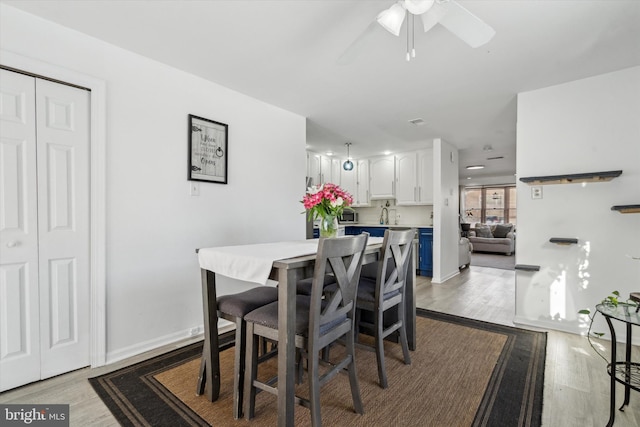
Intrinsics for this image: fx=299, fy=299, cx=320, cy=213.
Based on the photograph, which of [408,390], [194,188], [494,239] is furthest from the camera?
[494,239]

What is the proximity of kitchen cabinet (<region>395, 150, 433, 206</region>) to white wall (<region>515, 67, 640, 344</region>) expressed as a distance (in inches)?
92.9

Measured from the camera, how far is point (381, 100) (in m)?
3.20

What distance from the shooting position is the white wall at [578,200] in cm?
255

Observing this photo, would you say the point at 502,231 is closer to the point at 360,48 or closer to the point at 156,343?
the point at 360,48

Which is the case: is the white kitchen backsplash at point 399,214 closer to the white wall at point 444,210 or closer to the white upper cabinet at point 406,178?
the white upper cabinet at point 406,178

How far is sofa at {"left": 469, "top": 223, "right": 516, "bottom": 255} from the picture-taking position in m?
8.38

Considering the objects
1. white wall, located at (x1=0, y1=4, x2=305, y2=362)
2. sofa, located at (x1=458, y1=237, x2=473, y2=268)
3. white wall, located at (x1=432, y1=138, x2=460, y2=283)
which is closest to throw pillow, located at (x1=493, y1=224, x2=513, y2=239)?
sofa, located at (x1=458, y1=237, x2=473, y2=268)

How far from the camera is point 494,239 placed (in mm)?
8617

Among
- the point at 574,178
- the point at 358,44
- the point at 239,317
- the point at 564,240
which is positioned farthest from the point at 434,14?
the point at 564,240

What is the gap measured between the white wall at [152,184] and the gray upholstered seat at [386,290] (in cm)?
153

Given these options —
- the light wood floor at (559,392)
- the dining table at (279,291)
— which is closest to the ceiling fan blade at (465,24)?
the dining table at (279,291)

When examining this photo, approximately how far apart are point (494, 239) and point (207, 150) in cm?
855

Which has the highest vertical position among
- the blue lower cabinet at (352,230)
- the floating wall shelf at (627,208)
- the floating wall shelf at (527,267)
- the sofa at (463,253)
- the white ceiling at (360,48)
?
the white ceiling at (360,48)

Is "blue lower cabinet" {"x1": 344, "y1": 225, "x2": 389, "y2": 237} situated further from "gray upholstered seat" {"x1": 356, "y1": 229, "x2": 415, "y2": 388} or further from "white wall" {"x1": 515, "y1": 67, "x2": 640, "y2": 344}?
"gray upholstered seat" {"x1": 356, "y1": 229, "x2": 415, "y2": 388}
